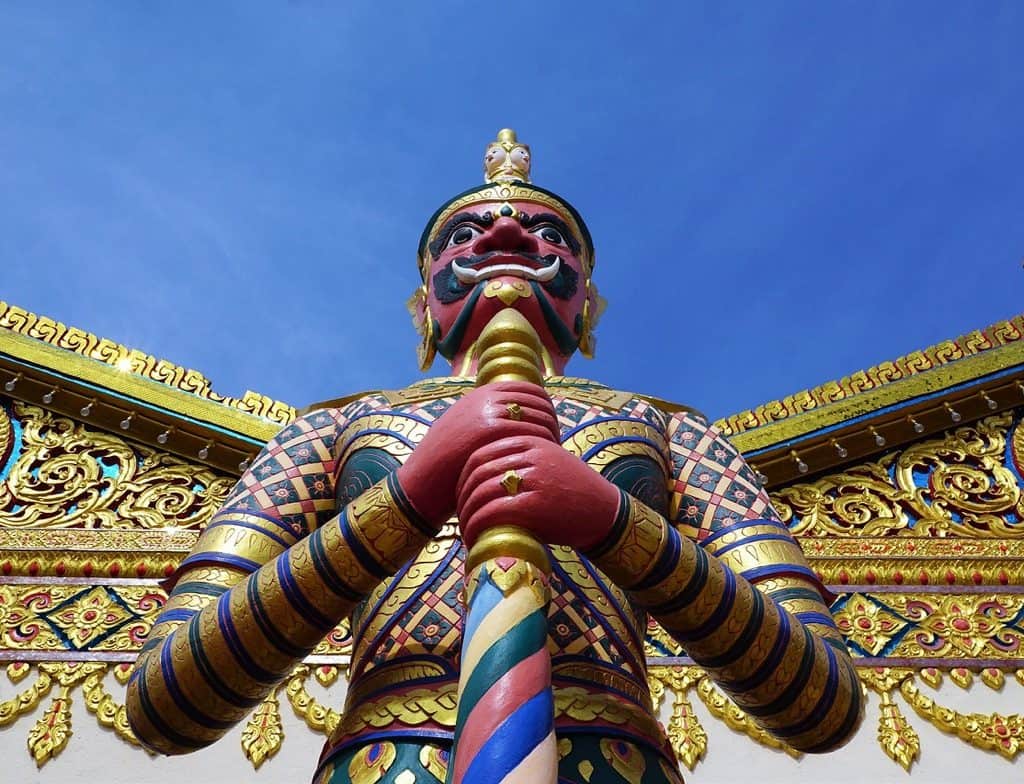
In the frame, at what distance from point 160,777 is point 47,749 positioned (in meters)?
0.36

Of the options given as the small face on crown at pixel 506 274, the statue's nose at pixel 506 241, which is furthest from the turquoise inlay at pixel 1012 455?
the statue's nose at pixel 506 241

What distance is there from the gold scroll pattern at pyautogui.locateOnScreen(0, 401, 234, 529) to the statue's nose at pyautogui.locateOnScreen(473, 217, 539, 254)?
1975 mm

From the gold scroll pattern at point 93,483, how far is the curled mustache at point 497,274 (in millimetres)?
1861

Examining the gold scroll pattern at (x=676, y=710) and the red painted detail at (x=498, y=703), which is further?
the gold scroll pattern at (x=676, y=710)

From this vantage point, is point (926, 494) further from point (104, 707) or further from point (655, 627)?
point (104, 707)

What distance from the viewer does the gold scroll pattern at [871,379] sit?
15.3ft

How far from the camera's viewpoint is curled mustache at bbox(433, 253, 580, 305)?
8.66 ft

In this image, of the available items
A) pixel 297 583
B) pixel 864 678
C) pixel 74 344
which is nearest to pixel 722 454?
pixel 297 583

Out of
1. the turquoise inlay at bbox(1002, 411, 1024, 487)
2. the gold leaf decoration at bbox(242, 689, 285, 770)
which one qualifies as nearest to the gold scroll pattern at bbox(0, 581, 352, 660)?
the gold leaf decoration at bbox(242, 689, 285, 770)

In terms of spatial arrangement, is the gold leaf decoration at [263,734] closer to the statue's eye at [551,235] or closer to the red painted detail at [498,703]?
the statue's eye at [551,235]

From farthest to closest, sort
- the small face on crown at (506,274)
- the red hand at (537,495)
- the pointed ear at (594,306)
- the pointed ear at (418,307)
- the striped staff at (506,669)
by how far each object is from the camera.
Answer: the pointed ear at (418,307) → the pointed ear at (594,306) → the small face on crown at (506,274) → the red hand at (537,495) → the striped staff at (506,669)

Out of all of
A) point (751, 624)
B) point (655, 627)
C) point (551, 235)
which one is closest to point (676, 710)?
point (655, 627)

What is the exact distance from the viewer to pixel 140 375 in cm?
457

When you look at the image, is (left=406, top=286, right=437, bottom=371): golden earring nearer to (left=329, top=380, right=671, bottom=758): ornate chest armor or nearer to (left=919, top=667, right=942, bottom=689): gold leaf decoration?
(left=329, top=380, right=671, bottom=758): ornate chest armor
